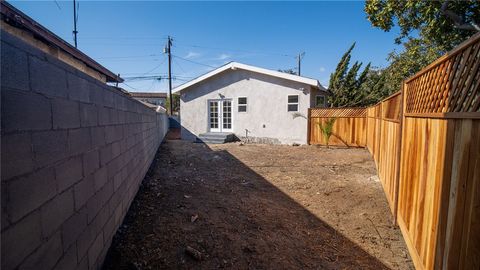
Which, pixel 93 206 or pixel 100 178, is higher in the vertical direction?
pixel 100 178

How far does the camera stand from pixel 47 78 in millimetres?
1427

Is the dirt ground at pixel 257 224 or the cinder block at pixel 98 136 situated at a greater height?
the cinder block at pixel 98 136

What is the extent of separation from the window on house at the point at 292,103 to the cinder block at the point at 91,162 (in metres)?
10.8

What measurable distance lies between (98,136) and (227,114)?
1171cm

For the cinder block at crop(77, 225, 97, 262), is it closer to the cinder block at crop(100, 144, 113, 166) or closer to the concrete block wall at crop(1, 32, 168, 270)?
the concrete block wall at crop(1, 32, 168, 270)

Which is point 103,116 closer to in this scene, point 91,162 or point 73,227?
point 91,162

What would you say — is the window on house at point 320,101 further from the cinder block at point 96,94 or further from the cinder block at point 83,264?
the cinder block at point 83,264

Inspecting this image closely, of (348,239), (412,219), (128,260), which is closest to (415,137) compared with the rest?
(412,219)

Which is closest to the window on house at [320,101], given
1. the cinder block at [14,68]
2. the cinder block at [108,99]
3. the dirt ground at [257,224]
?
the dirt ground at [257,224]

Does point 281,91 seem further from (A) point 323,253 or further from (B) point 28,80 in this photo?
(B) point 28,80

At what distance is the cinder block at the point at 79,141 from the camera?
5.61ft

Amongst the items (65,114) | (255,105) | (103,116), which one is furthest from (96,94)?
(255,105)

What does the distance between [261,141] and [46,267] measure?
1193 cm

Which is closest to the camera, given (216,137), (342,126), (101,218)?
(101,218)
